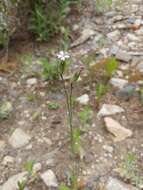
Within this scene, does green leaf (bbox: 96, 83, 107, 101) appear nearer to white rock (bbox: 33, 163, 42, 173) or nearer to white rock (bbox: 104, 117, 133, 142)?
white rock (bbox: 104, 117, 133, 142)

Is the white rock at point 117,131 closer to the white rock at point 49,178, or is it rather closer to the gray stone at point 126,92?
the gray stone at point 126,92

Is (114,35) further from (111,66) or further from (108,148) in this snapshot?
(108,148)

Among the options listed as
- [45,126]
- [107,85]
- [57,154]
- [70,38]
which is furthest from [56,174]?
[70,38]

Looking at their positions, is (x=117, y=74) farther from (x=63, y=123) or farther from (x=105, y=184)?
(x=105, y=184)

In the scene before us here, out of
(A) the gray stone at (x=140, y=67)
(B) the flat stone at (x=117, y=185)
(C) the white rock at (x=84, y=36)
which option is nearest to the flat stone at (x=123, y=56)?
(A) the gray stone at (x=140, y=67)

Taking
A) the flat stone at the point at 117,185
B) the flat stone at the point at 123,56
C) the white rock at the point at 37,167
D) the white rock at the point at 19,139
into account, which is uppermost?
the flat stone at the point at 123,56
